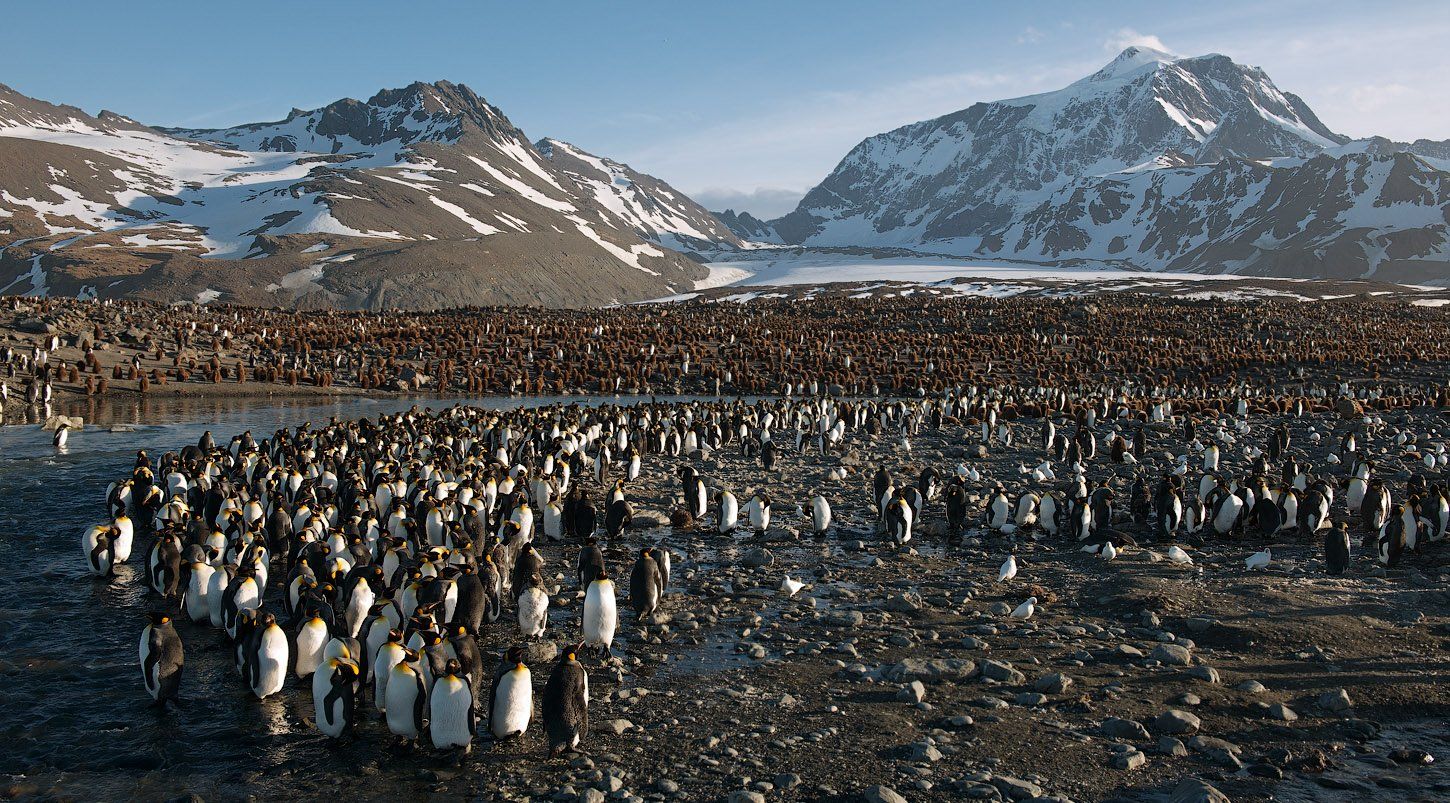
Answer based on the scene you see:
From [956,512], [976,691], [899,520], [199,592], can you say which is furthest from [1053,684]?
[199,592]

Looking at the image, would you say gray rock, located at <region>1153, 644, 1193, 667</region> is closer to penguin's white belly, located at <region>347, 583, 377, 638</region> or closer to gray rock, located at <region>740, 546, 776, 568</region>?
gray rock, located at <region>740, 546, 776, 568</region>

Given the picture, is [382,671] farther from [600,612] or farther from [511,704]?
[600,612]

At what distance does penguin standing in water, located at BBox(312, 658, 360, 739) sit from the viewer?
659 centimetres

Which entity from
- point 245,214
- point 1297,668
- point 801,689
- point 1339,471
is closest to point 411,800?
point 801,689

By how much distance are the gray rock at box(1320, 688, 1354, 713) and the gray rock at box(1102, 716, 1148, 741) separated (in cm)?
155

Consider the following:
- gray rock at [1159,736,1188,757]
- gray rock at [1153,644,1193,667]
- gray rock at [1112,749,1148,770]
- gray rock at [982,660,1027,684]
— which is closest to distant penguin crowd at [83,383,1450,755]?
gray rock at [1153,644,1193,667]

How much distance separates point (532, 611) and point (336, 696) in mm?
2274

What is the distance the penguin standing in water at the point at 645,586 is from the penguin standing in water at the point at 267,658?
123 inches

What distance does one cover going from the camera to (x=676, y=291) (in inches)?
4791

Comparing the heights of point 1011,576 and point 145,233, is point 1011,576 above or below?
below

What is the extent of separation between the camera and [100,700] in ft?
24.5

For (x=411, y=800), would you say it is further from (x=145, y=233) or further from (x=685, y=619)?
(x=145, y=233)

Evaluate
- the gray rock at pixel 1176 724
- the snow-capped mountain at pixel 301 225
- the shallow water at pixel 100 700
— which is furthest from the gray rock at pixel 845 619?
the snow-capped mountain at pixel 301 225

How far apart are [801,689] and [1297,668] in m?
4.13
